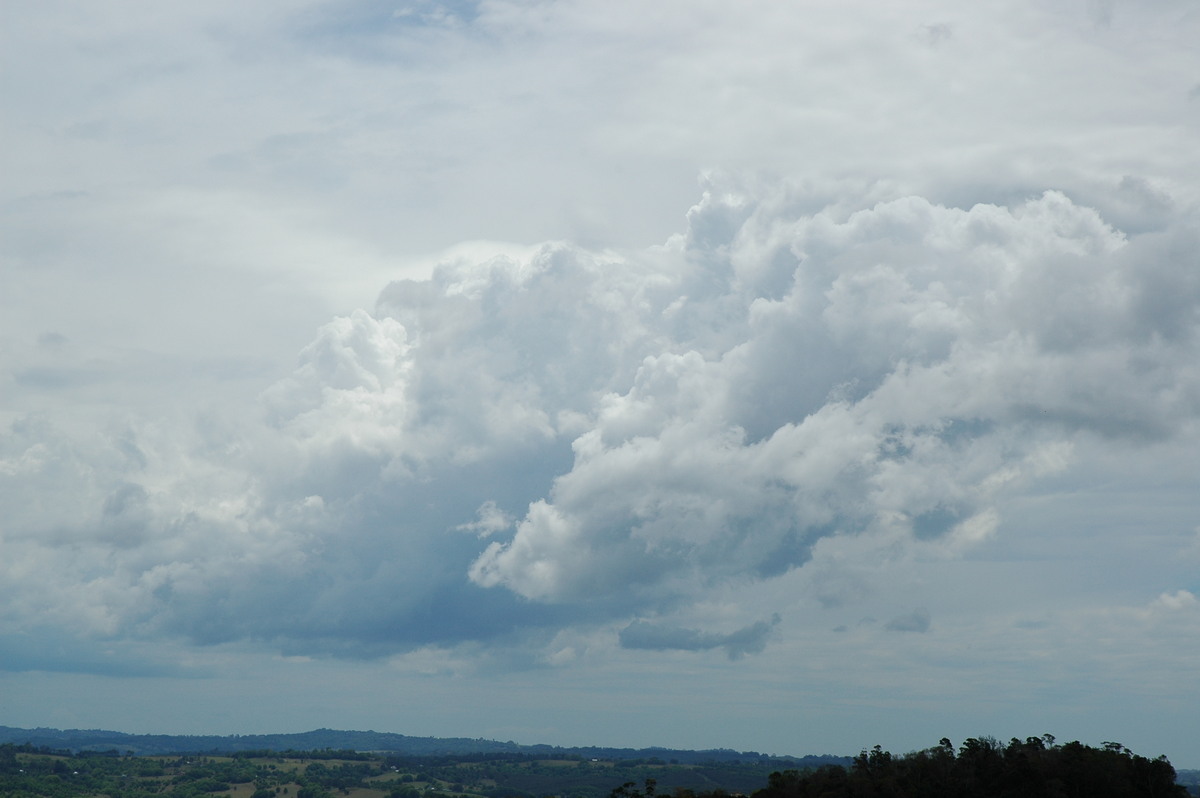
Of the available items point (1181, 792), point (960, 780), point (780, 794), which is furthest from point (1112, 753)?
point (780, 794)

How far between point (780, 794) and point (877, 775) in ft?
55.4

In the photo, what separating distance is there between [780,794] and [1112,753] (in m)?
Answer: 52.6

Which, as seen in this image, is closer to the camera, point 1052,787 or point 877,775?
point 1052,787

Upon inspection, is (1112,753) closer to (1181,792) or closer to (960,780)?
(1181,792)

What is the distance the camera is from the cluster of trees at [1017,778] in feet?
570

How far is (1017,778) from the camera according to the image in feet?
581

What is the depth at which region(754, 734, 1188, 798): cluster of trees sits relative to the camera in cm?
17375

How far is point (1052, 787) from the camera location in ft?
560

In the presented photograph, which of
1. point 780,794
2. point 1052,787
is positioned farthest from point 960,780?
point 780,794

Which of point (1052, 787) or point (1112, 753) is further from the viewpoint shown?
point (1112, 753)

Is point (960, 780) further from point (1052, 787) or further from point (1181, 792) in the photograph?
point (1181, 792)

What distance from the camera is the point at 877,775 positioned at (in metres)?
193

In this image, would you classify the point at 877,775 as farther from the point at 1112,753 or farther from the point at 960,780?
the point at 1112,753

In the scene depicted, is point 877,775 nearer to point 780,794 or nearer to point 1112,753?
point 780,794
